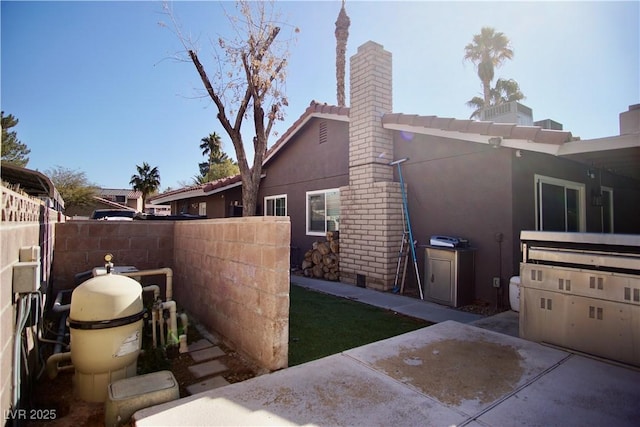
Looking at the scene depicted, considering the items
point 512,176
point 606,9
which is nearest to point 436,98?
point 606,9

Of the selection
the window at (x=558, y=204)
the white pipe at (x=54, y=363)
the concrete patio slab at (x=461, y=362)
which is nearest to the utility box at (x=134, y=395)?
the white pipe at (x=54, y=363)

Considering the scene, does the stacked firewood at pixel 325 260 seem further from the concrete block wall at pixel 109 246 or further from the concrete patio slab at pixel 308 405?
the concrete patio slab at pixel 308 405

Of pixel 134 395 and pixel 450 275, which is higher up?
pixel 450 275

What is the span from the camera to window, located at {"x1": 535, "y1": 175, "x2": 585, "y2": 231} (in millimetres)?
6255

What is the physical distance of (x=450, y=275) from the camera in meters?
5.71

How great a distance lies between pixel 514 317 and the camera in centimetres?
484

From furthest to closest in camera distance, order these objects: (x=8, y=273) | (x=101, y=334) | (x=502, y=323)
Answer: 1. (x=502, y=323)
2. (x=101, y=334)
3. (x=8, y=273)

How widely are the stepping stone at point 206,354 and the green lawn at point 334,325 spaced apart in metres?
0.79

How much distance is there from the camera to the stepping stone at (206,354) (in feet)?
11.5

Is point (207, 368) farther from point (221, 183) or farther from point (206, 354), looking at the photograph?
point (221, 183)

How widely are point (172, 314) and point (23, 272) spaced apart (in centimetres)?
174

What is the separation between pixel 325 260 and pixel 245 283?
5.12m

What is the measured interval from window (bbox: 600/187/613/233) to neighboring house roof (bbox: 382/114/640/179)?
40.5 inches

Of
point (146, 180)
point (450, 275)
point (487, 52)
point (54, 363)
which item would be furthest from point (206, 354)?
point (146, 180)
